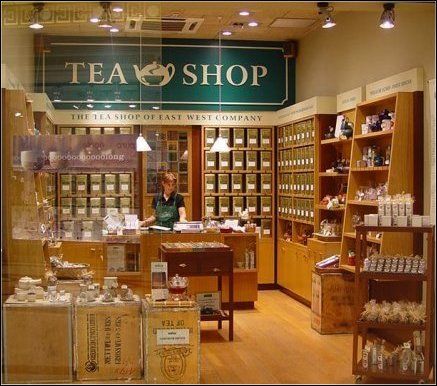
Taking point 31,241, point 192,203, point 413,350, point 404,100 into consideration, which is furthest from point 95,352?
point 192,203

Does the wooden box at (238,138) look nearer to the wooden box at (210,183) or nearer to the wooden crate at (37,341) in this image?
the wooden box at (210,183)

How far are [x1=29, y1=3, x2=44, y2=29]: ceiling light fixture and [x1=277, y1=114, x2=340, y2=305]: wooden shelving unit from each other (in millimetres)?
4255

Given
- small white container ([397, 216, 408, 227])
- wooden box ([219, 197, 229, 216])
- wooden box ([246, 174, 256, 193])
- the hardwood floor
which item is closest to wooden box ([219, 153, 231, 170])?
wooden box ([246, 174, 256, 193])

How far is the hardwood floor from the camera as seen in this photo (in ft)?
18.7

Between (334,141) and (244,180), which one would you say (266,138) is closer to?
(244,180)

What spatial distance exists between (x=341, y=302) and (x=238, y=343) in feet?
3.92

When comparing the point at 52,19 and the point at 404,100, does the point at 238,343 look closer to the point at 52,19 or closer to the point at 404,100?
the point at 404,100

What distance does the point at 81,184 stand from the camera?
6.14 m

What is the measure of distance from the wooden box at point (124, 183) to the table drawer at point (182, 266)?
→ 0.92 m

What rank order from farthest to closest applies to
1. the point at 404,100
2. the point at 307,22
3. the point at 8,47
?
the point at 307,22 → the point at 404,100 → the point at 8,47

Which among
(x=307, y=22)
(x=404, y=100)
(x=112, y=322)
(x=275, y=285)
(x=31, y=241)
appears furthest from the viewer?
(x=275, y=285)

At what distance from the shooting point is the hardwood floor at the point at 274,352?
18.7ft

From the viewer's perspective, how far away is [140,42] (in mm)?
5945

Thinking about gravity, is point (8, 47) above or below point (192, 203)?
above
